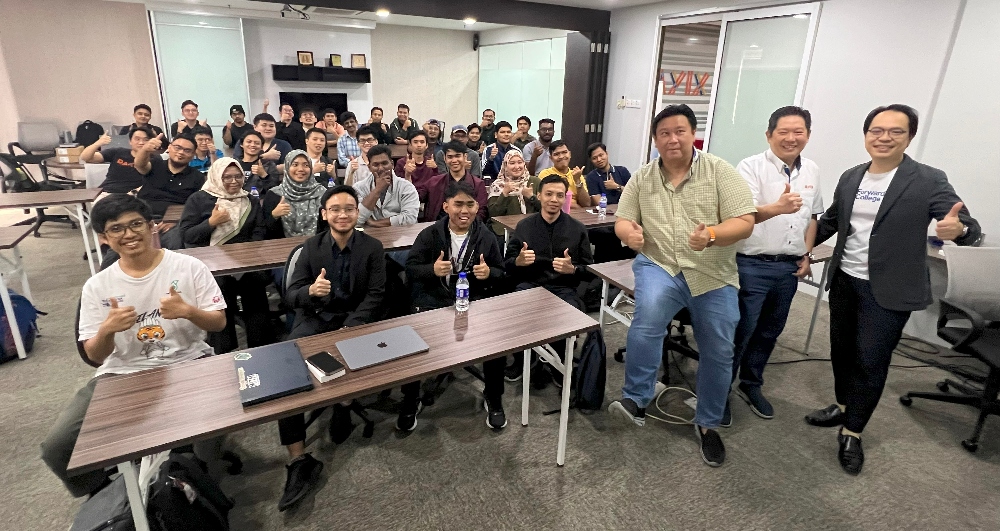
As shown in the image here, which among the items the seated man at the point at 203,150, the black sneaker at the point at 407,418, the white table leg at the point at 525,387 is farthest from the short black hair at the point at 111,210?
the seated man at the point at 203,150

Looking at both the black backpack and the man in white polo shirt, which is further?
the black backpack

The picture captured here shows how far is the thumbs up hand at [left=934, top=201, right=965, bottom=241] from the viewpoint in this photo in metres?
2.15

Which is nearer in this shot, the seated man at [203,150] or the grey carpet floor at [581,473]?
the grey carpet floor at [581,473]

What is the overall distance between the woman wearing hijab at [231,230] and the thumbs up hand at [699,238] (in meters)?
2.56

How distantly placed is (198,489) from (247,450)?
2.39ft

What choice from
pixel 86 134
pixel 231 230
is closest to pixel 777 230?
pixel 231 230

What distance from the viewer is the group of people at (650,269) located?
6.59ft

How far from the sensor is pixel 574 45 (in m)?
7.24

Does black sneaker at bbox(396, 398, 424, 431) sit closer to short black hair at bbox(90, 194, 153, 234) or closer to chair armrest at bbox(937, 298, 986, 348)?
short black hair at bbox(90, 194, 153, 234)

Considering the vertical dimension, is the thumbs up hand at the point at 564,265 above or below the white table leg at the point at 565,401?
above

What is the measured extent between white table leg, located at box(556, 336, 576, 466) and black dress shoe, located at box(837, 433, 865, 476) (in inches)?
54.7

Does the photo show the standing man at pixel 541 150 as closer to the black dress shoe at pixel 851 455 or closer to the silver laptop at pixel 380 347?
the black dress shoe at pixel 851 455

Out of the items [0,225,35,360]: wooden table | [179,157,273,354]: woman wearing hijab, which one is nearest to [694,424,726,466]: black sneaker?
[179,157,273,354]: woman wearing hijab

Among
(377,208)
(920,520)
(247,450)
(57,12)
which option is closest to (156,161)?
(377,208)
